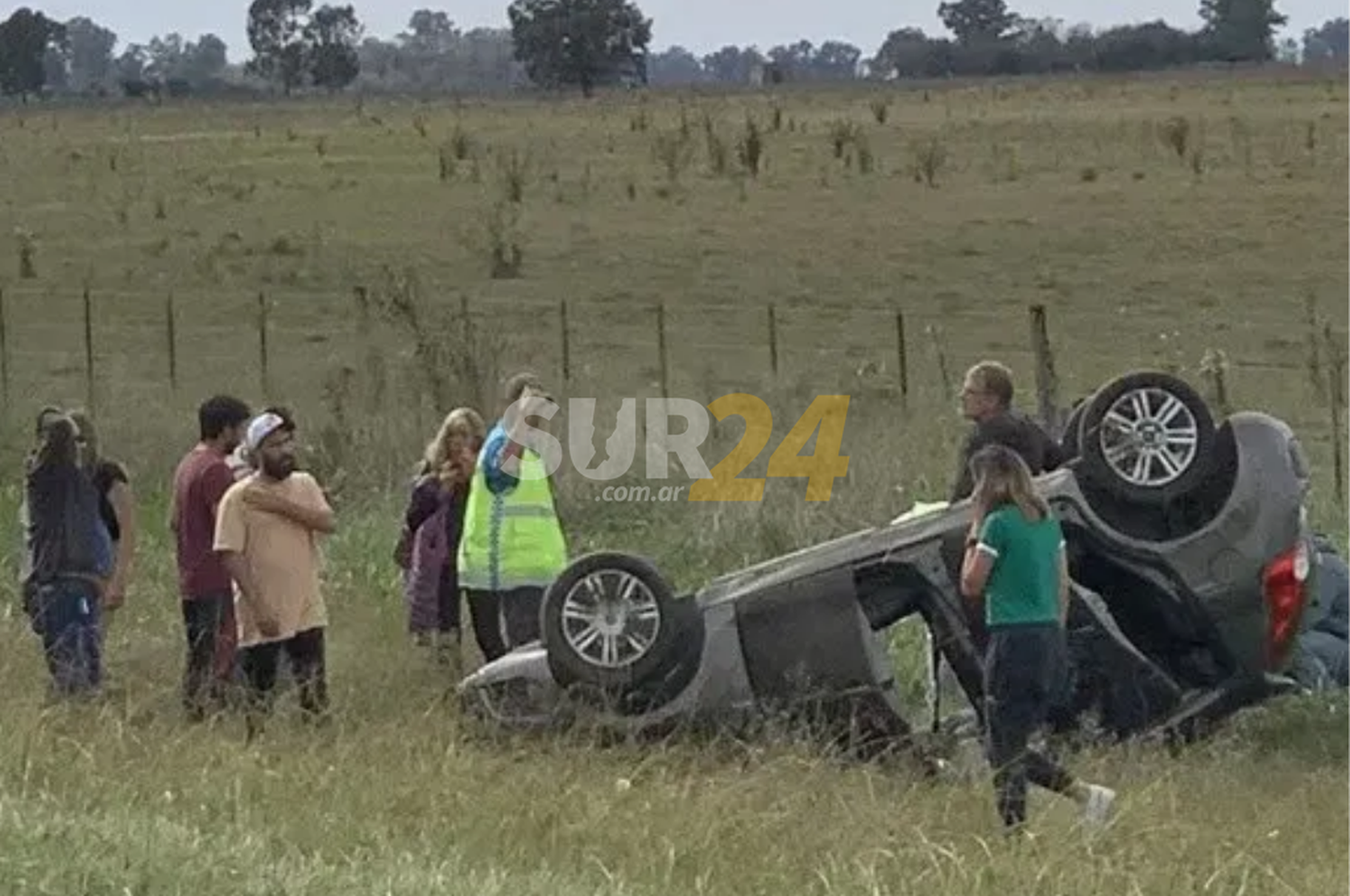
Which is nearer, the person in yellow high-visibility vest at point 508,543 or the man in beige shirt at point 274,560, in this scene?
the man in beige shirt at point 274,560

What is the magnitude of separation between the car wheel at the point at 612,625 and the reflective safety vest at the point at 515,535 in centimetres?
91

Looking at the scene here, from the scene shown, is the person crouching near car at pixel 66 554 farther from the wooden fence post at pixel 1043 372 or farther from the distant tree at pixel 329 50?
the distant tree at pixel 329 50

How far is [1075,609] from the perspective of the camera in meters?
8.66

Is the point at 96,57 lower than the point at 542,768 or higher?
higher

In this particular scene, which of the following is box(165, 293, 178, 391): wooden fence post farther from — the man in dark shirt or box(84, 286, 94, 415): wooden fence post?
the man in dark shirt

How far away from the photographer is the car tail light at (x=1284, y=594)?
8.61 meters

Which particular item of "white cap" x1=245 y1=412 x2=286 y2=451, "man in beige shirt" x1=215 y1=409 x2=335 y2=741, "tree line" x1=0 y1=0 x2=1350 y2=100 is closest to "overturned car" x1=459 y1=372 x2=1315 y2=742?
"man in beige shirt" x1=215 y1=409 x2=335 y2=741

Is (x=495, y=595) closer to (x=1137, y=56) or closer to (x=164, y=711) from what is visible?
(x=164, y=711)

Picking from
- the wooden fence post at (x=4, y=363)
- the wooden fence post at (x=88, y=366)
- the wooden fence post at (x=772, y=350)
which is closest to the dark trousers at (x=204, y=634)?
the wooden fence post at (x=88, y=366)

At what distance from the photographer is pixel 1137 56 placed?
76438mm

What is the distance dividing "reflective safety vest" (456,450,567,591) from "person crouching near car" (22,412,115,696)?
4.64 ft

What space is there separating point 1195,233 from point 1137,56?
48.4 meters

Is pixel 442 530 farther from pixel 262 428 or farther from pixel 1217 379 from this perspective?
pixel 1217 379

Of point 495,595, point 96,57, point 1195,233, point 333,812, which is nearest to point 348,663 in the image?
point 495,595
